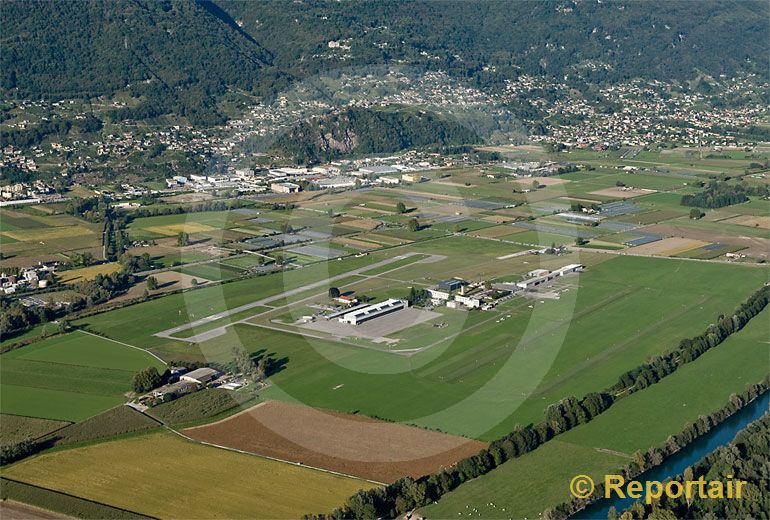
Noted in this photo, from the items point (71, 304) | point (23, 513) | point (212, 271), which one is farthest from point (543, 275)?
point (23, 513)

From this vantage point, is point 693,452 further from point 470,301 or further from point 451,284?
point 451,284

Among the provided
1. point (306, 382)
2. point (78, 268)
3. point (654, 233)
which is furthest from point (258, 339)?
point (654, 233)

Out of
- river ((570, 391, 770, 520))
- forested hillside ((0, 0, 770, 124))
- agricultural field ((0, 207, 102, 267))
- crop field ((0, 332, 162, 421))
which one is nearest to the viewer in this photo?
→ river ((570, 391, 770, 520))

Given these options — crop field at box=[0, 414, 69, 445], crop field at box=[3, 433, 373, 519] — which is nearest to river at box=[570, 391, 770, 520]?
crop field at box=[3, 433, 373, 519]

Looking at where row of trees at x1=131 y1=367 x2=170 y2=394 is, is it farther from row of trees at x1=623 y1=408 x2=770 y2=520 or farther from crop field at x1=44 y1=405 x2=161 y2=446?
row of trees at x1=623 y1=408 x2=770 y2=520

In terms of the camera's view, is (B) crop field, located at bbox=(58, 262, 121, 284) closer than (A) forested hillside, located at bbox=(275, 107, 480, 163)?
Yes

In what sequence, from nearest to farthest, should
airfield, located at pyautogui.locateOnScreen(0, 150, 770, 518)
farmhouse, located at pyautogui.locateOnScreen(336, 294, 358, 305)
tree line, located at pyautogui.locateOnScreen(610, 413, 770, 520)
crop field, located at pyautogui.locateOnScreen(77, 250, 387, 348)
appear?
tree line, located at pyautogui.locateOnScreen(610, 413, 770, 520) → airfield, located at pyautogui.locateOnScreen(0, 150, 770, 518) → crop field, located at pyautogui.locateOnScreen(77, 250, 387, 348) → farmhouse, located at pyautogui.locateOnScreen(336, 294, 358, 305)
